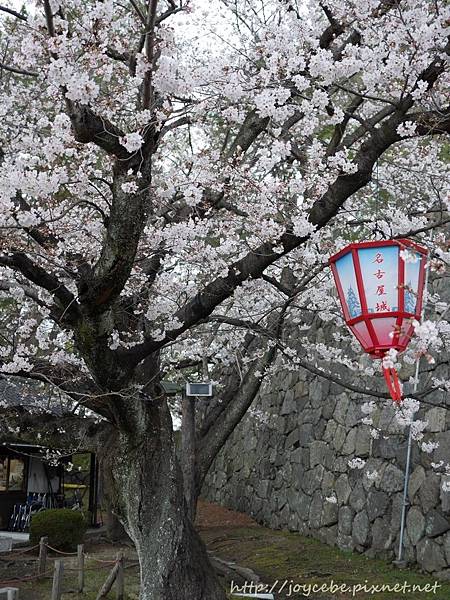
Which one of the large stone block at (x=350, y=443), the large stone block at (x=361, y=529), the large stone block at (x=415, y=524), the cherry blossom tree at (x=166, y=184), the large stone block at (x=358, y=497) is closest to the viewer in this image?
the cherry blossom tree at (x=166, y=184)

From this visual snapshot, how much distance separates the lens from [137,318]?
6.02m

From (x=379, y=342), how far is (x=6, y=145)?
4343 mm

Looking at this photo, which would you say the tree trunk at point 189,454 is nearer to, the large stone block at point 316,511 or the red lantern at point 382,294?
the large stone block at point 316,511

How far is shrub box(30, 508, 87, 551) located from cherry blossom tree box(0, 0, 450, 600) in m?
4.02

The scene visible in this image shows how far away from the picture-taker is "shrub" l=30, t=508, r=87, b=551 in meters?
10.4

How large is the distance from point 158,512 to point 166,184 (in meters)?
2.82

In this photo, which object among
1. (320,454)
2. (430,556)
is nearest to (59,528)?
(320,454)

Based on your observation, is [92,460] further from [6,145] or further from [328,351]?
[6,145]

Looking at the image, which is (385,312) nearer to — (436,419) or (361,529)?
(436,419)

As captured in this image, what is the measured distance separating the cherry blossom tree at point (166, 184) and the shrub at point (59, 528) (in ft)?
13.2

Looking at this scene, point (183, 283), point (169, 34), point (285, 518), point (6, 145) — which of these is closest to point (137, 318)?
point (183, 283)

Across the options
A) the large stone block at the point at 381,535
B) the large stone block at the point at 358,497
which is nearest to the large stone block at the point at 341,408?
the large stone block at the point at 358,497

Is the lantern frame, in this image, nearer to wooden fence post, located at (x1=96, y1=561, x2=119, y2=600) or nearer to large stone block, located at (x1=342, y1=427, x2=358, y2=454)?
wooden fence post, located at (x1=96, y1=561, x2=119, y2=600)

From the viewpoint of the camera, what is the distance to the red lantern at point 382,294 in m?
3.65
